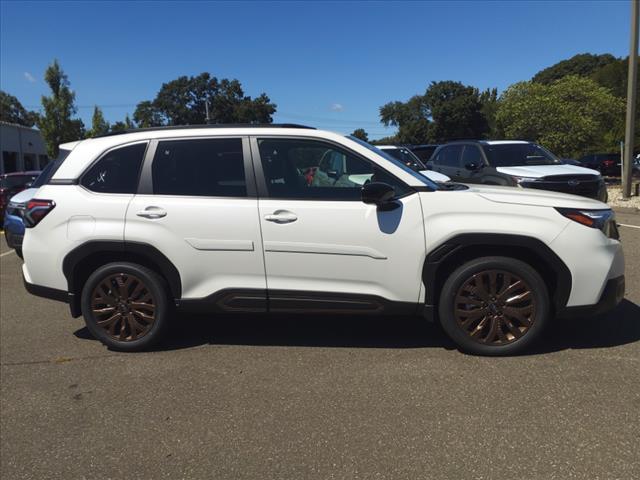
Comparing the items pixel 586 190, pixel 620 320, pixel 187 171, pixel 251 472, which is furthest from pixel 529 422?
pixel 586 190

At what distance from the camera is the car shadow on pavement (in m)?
4.29

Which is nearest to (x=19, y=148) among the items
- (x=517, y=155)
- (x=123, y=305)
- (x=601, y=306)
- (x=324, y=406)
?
(x=517, y=155)

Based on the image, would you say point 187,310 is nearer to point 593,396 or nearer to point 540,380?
point 540,380

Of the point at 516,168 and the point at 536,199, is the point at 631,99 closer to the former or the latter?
the point at 516,168

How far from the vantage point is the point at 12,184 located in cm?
1345

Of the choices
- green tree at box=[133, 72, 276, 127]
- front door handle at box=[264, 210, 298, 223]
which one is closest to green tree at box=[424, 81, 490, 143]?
green tree at box=[133, 72, 276, 127]

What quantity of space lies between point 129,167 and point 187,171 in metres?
0.50

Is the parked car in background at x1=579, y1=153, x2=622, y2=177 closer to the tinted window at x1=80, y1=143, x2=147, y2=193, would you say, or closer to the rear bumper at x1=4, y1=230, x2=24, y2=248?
the rear bumper at x1=4, y1=230, x2=24, y2=248

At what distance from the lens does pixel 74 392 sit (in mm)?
3684

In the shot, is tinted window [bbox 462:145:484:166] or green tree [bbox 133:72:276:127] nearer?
tinted window [bbox 462:145:484:166]

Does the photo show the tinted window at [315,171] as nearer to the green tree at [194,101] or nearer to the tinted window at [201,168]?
the tinted window at [201,168]

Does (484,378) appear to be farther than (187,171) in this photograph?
No

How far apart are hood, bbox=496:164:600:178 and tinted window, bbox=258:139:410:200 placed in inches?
229

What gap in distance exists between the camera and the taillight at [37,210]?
4242 mm
